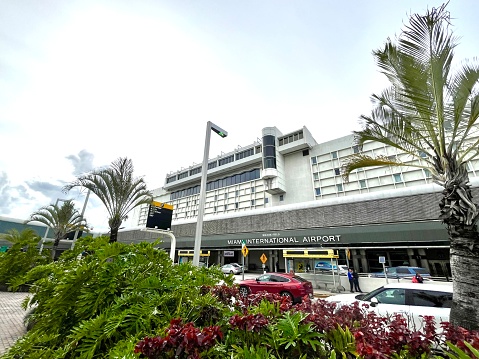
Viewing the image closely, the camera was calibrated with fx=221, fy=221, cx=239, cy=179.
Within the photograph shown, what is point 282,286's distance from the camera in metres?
11.4

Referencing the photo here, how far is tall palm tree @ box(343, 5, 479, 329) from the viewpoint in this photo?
4.20m

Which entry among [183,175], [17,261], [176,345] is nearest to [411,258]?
[176,345]

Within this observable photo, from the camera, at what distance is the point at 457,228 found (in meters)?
4.52

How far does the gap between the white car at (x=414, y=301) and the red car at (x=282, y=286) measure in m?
5.02

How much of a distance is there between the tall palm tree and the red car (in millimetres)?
7491

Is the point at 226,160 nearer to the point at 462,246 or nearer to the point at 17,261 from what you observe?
the point at 17,261

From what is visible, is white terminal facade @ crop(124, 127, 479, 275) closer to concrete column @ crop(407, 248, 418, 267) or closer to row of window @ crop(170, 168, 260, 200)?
concrete column @ crop(407, 248, 418, 267)

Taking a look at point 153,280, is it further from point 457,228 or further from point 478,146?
point 478,146

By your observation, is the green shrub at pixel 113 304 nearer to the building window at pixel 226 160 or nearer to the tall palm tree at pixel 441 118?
the tall palm tree at pixel 441 118

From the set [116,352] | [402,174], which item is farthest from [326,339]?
[402,174]

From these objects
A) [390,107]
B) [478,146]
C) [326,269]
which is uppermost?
[390,107]

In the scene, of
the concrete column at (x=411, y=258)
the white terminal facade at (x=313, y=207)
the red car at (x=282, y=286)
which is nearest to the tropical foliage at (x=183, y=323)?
the white terminal facade at (x=313, y=207)

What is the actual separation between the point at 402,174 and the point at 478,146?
→ 27.1 metres

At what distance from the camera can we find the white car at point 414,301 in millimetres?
5370
